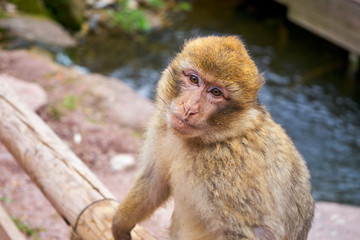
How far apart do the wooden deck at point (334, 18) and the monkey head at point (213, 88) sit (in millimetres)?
4566

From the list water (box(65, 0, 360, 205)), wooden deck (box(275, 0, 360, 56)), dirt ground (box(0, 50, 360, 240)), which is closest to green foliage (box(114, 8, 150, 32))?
Result: water (box(65, 0, 360, 205))

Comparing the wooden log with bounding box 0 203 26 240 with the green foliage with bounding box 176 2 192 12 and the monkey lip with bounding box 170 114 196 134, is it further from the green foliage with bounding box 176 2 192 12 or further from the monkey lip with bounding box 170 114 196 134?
the green foliage with bounding box 176 2 192 12

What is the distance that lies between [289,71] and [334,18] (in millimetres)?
1557

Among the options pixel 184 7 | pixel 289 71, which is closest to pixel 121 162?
pixel 289 71

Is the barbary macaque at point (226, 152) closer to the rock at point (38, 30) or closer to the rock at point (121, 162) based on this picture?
the rock at point (121, 162)

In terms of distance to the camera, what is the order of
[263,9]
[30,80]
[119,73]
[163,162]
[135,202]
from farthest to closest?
[263,9] → [119,73] → [30,80] → [135,202] → [163,162]

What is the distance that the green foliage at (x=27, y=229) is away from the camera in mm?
3568

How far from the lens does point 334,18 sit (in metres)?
6.52

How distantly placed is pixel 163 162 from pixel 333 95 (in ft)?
18.5

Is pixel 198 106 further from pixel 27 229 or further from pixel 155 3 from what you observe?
pixel 155 3

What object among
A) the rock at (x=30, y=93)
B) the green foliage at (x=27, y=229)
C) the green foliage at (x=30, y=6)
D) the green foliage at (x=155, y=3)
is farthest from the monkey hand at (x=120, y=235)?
the green foliage at (x=155, y=3)

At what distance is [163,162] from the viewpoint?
2400 mm

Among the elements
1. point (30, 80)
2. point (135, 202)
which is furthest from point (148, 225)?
point (30, 80)

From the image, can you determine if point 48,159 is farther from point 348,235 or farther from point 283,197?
point 348,235
